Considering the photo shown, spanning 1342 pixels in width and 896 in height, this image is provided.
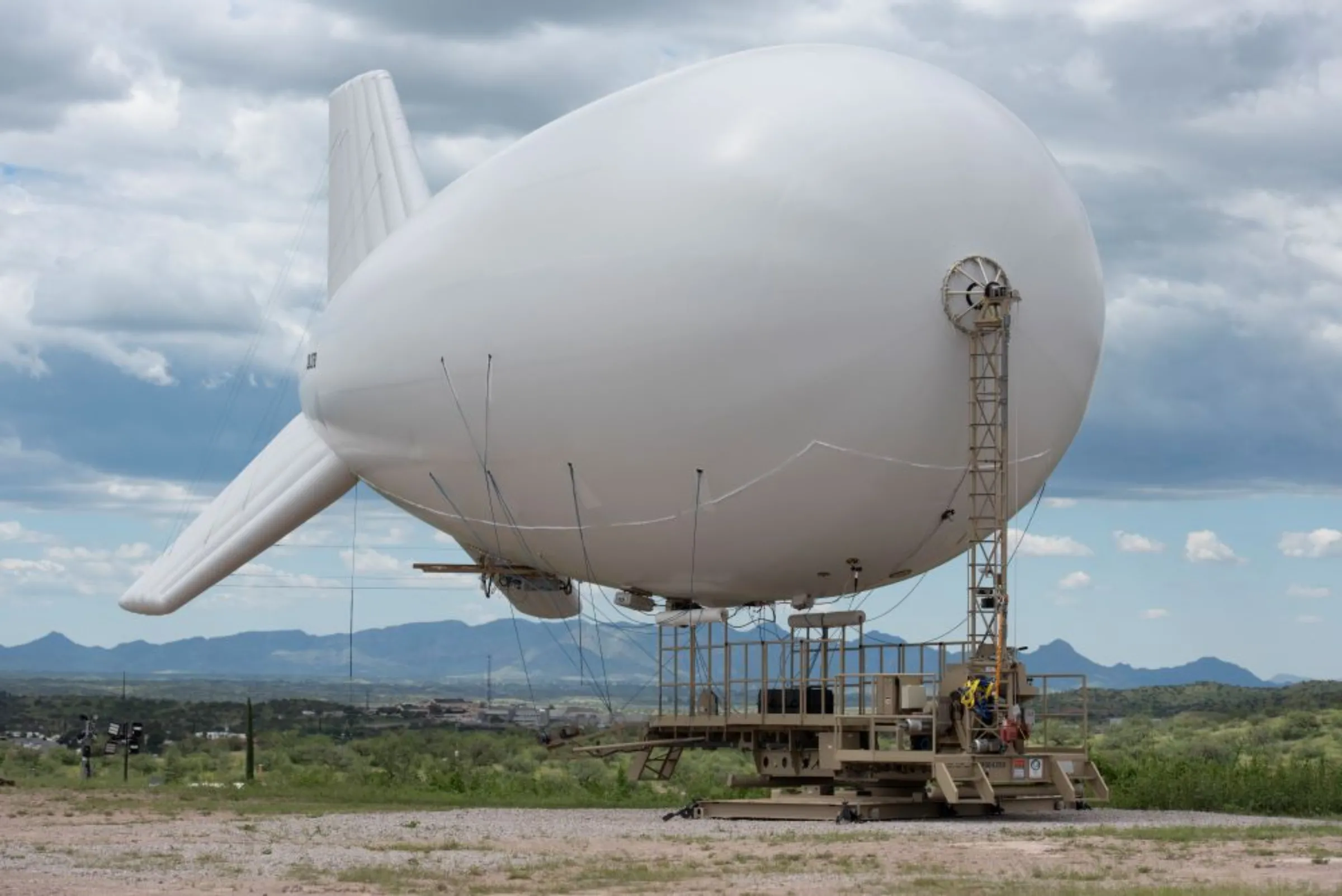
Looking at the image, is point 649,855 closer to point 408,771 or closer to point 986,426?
point 986,426

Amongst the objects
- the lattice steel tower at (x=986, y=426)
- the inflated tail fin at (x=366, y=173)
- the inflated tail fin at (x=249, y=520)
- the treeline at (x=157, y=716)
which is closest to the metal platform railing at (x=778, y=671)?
the lattice steel tower at (x=986, y=426)

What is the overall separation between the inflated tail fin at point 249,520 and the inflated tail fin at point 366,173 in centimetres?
376

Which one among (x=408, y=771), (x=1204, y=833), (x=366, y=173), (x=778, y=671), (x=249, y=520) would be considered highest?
(x=366, y=173)

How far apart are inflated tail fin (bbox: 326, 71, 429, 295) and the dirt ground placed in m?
11.7

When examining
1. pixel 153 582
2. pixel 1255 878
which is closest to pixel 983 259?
pixel 1255 878

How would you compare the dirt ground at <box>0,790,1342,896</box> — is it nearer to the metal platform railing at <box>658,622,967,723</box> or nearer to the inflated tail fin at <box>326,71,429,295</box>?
the metal platform railing at <box>658,622,967,723</box>

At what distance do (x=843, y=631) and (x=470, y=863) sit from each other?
26.7 feet

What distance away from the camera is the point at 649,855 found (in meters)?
19.3

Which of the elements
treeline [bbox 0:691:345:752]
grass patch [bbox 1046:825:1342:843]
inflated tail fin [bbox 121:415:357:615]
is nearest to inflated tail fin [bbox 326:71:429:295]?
inflated tail fin [bbox 121:415:357:615]

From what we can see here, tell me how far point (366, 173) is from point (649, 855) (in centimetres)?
1797

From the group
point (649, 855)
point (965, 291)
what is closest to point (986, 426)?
point (965, 291)

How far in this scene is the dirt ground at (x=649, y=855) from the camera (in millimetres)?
16469

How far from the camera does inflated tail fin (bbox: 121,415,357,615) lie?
3031 cm

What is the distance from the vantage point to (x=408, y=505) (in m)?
28.5
